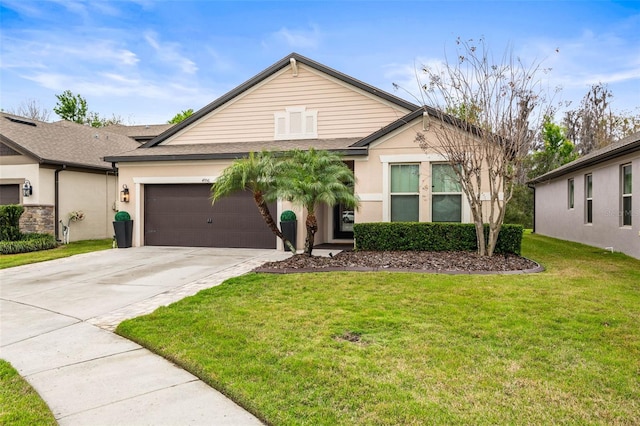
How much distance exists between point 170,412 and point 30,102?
41527 mm

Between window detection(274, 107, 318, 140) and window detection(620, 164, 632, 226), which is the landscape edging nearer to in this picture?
window detection(620, 164, 632, 226)

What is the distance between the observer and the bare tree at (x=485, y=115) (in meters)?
9.34

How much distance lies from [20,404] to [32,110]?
40.4 m

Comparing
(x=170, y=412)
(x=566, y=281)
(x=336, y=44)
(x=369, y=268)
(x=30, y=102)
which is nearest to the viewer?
(x=170, y=412)

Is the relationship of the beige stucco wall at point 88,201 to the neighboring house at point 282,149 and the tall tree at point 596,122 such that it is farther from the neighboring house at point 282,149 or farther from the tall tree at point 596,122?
the tall tree at point 596,122

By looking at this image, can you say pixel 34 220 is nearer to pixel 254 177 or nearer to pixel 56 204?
pixel 56 204

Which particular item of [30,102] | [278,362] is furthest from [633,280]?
[30,102]

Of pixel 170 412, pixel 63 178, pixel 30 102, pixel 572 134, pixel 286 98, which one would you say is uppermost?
pixel 30 102

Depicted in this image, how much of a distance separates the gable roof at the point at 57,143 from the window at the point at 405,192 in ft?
35.2

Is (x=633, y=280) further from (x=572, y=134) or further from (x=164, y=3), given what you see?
(x=572, y=134)

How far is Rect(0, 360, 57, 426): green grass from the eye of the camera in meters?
2.93

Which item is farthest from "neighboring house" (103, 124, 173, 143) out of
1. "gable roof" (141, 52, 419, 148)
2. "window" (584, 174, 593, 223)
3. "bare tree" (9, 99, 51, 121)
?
"window" (584, 174, 593, 223)

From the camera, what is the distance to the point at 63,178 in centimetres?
1493

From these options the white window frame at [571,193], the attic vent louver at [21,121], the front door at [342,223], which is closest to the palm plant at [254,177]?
the front door at [342,223]
